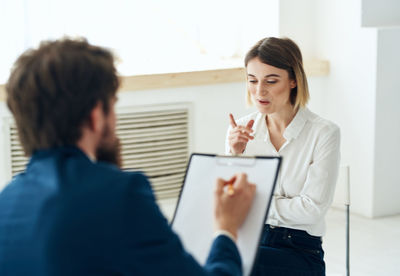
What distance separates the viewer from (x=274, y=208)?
219cm

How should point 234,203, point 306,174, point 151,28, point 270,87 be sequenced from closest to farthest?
A: point 234,203 < point 306,174 < point 270,87 < point 151,28

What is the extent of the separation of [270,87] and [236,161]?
2.78 feet

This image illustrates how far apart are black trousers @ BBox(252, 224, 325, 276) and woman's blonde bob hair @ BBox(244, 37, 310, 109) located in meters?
0.47

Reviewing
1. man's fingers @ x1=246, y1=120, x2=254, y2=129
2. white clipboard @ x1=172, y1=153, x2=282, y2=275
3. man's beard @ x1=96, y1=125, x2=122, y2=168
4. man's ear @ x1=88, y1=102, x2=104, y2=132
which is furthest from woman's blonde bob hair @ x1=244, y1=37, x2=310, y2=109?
man's ear @ x1=88, y1=102, x2=104, y2=132

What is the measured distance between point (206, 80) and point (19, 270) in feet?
9.15

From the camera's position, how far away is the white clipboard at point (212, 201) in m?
1.45

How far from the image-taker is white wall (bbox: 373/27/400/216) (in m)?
3.83

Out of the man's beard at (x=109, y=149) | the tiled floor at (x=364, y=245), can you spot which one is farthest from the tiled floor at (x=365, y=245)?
the man's beard at (x=109, y=149)

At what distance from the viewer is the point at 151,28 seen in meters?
4.32

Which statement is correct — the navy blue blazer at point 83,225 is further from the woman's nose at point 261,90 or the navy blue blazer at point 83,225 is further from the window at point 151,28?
the window at point 151,28

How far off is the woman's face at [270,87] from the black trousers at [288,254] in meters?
0.44

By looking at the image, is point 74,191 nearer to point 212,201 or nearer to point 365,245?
point 212,201

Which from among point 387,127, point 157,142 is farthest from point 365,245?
point 157,142

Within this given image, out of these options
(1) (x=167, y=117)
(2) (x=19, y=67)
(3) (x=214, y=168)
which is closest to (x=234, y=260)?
(3) (x=214, y=168)
